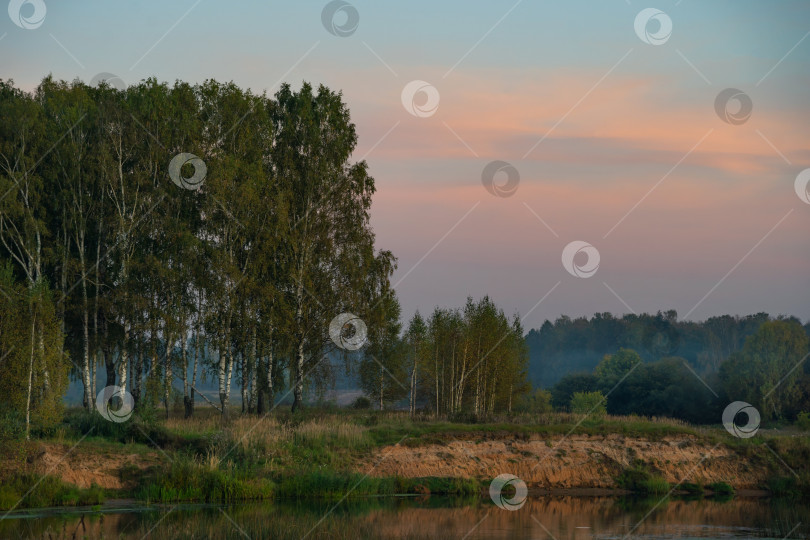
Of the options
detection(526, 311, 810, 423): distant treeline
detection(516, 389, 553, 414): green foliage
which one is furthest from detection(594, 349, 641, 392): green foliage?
detection(516, 389, 553, 414): green foliage

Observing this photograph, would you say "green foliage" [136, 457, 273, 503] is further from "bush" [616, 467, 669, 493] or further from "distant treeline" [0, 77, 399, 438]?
"bush" [616, 467, 669, 493]

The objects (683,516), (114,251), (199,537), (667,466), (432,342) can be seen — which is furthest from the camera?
(432,342)

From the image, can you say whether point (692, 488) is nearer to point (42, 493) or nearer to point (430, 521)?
point (430, 521)

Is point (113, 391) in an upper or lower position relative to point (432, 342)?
lower

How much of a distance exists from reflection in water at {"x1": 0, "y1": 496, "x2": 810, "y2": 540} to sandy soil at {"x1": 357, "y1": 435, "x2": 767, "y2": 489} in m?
3.13

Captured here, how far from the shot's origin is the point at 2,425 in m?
32.8

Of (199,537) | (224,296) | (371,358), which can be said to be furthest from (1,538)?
(371,358)

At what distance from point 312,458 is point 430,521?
981cm

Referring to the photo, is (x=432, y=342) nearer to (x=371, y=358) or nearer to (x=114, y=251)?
(x=371, y=358)

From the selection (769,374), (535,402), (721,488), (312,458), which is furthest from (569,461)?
(535,402)

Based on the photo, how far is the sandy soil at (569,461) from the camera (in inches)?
1660

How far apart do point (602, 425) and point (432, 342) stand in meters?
26.1

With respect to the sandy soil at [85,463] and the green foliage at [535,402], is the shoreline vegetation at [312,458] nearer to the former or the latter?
the sandy soil at [85,463]

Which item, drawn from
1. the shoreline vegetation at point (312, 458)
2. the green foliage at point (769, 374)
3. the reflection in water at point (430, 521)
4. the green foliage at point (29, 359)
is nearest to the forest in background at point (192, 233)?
the shoreline vegetation at point (312, 458)
